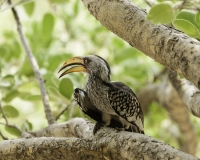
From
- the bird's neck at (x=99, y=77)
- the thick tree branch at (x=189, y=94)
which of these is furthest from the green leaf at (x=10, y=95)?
the thick tree branch at (x=189, y=94)

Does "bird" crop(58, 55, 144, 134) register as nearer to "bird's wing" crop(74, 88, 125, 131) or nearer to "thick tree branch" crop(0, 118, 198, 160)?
"bird's wing" crop(74, 88, 125, 131)

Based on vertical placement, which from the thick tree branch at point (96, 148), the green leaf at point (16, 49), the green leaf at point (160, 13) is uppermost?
the green leaf at point (16, 49)

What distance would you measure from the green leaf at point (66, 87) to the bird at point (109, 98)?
6 cm

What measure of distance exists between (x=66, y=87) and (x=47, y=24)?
623mm

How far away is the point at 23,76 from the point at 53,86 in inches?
11.8

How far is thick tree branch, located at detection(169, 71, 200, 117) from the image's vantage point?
1.46m

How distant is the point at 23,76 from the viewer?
2.25m

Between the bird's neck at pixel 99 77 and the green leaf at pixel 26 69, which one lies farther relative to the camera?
the green leaf at pixel 26 69

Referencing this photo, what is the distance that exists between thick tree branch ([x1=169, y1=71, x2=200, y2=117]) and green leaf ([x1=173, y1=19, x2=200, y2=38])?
357mm

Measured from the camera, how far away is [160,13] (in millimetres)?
969

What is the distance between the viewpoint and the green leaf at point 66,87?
1.85 metres

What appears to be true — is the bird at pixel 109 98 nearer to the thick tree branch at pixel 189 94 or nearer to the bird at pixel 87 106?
the bird at pixel 87 106

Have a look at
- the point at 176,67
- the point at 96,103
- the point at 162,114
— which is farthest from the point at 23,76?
the point at 162,114

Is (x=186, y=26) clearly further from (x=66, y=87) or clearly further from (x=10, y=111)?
(x=10, y=111)
